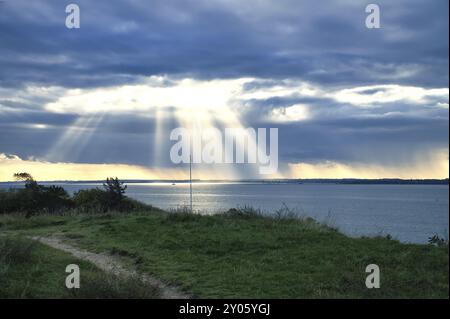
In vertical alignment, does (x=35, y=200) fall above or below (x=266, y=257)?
above

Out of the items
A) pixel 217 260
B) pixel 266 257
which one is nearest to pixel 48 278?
pixel 217 260

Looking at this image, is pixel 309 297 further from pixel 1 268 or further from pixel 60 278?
pixel 1 268

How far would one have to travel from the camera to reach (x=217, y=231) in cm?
1756

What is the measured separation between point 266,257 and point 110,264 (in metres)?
4.11

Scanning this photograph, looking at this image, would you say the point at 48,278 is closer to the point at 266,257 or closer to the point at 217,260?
the point at 217,260

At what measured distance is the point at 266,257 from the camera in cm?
1322

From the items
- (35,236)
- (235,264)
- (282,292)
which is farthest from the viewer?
(35,236)

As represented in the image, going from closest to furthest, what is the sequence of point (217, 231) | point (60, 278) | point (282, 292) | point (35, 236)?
point (282, 292) → point (60, 278) → point (217, 231) → point (35, 236)

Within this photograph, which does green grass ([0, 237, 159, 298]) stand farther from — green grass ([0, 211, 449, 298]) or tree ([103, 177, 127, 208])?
tree ([103, 177, 127, 208])

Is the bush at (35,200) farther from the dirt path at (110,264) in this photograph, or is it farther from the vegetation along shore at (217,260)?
the dirt path at (110,264)

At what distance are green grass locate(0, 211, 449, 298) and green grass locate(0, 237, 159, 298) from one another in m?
0.67

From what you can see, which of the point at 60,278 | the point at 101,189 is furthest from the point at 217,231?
the point at 101,189
